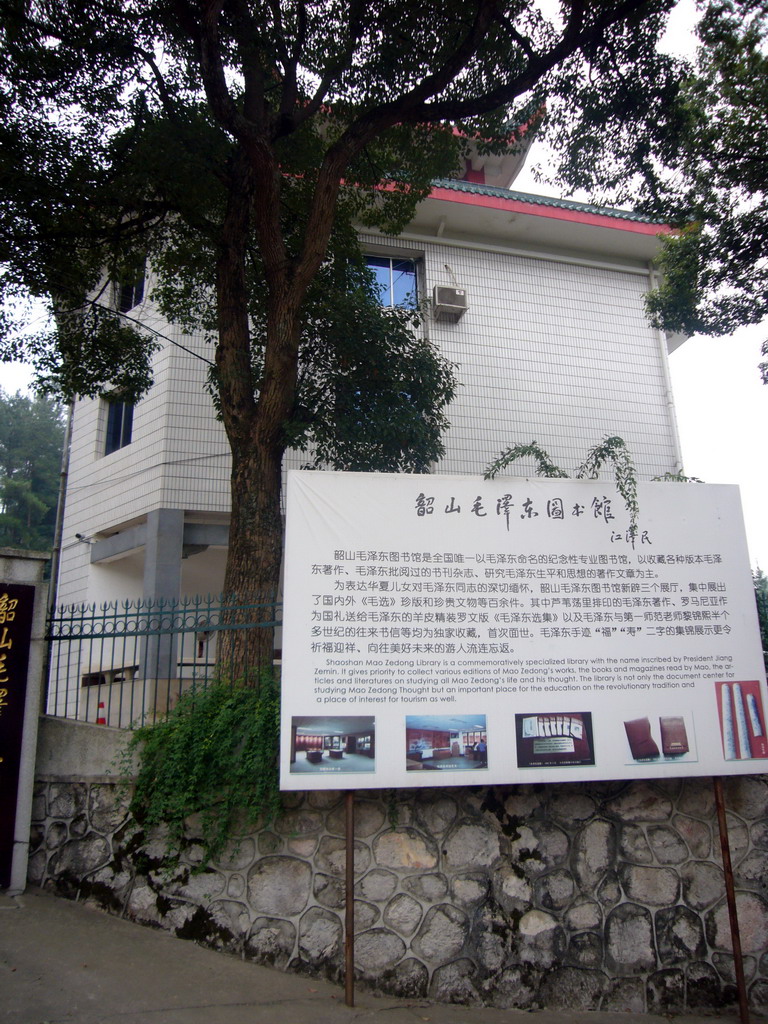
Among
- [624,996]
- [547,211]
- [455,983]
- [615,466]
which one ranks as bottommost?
[624,996]

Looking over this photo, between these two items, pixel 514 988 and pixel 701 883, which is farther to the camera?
pixel 701 883

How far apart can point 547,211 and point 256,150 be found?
7.05m

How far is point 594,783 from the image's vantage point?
17.6 ft

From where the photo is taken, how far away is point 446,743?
4828 mm

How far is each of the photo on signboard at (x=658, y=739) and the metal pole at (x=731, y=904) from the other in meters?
0.32

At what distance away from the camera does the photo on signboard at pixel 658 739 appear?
16.6ft

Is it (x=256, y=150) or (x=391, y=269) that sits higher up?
(x=391, y=269)

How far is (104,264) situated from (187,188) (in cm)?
187

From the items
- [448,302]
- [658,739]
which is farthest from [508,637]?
[448,302]

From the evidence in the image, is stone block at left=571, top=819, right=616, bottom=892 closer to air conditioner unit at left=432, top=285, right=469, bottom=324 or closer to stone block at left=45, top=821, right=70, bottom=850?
stone block at left=45, top=821, right=70, bottom=850

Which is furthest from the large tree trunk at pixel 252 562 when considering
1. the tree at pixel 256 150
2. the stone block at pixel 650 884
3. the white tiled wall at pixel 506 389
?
the white tiled wall at pixel 506 389

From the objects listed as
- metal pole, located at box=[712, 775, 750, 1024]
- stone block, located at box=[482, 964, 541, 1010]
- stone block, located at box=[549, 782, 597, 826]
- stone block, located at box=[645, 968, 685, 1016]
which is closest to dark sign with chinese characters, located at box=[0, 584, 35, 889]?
stone block, located at box=[482, 964, 541, 1010]

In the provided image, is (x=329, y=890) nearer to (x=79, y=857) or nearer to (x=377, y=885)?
(x=377, y=885)

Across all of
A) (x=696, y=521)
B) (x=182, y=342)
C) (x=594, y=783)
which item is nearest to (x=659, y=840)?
(x=594, y=783)
